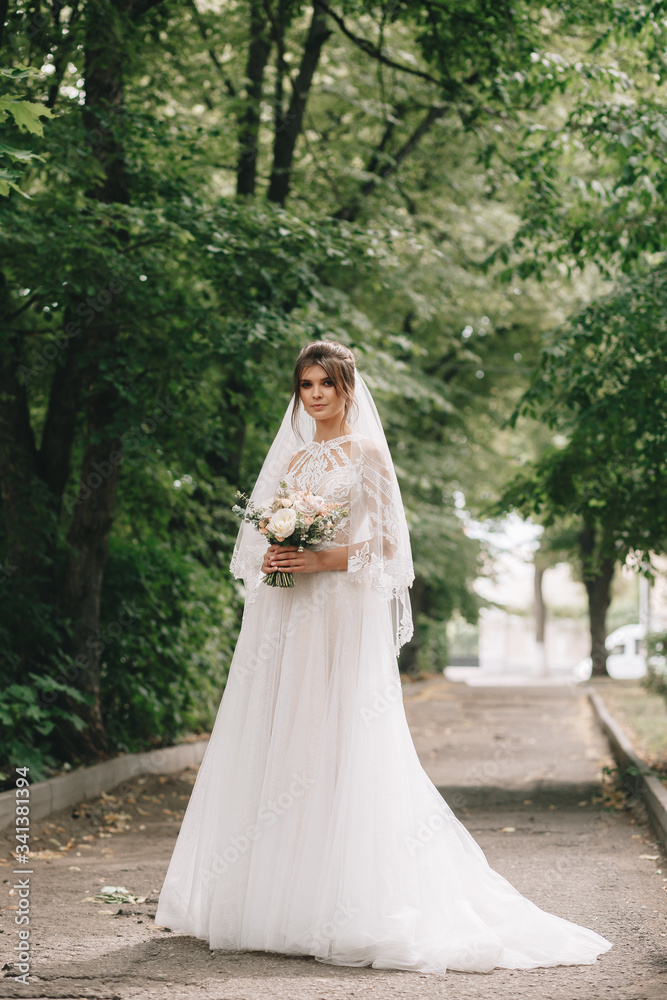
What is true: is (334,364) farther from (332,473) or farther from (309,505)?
(309,505)

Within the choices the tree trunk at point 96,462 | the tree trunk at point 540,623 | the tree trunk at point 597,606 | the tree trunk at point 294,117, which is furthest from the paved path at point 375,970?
the tree trunk at point 540,623

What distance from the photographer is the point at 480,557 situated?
23.7m

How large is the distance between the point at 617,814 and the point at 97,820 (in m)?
4.34

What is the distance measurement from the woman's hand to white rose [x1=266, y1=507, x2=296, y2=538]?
13 centimetres

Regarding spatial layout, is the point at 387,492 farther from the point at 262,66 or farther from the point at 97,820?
the point at 262,66

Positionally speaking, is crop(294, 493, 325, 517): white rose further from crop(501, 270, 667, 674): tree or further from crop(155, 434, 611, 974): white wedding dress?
crop(501, 270, 667, 674): tree

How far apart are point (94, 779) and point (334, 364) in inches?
201

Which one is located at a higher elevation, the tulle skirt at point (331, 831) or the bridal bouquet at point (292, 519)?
the bridal bouquet at point (292, 519)

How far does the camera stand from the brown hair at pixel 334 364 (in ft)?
15.6

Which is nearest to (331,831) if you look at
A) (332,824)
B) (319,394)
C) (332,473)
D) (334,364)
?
(332,824)

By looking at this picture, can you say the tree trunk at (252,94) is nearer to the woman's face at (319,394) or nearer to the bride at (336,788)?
the woman's face at (319,394)

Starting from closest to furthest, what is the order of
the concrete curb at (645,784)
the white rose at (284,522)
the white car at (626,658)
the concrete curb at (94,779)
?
the white rose at (284,522) < the concrete curb at (645,784) < the concrete curb at (94,779) < the white car at (626,658)

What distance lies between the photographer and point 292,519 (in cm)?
436

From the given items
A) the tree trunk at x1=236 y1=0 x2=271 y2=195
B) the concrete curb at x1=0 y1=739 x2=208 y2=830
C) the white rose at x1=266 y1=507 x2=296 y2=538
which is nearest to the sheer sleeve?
the white rose at x1=266 y1=507 x2=296 y2=538
